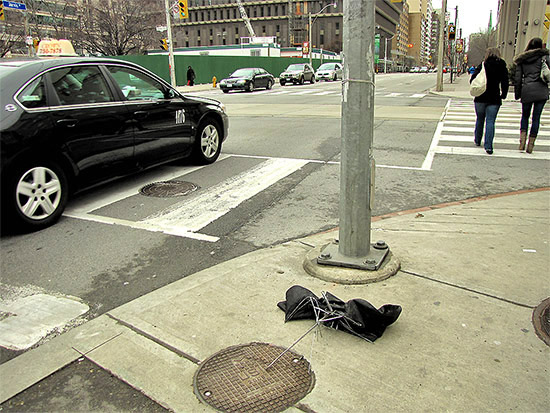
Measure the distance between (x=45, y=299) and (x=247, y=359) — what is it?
1.86 metres

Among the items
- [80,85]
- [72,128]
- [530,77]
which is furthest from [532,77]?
[72,128]

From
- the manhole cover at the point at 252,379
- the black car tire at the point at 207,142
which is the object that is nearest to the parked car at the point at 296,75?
the black car tire at the point at 207,142

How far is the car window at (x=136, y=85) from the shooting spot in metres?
6.29

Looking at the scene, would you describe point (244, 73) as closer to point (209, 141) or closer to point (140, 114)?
point (209, 141)

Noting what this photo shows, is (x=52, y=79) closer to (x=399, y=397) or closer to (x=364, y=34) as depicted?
(x=364, y=34)

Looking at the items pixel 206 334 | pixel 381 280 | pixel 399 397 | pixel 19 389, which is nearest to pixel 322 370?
pixel 399 397

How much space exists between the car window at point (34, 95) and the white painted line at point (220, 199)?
1.71m

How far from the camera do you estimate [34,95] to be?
5.07 metres

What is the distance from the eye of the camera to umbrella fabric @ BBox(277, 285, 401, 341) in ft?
9.75

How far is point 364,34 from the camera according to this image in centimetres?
343

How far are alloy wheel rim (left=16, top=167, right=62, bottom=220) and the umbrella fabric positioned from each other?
3135 millimetres

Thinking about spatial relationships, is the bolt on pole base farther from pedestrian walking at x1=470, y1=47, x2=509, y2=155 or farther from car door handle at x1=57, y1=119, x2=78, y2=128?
pedestrian walking at x1=470, y1=47, x2=509, y2=155

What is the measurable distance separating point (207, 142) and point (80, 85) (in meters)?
2.74

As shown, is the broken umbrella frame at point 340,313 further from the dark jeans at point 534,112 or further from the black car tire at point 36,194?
the dark jeans at point 534,112
